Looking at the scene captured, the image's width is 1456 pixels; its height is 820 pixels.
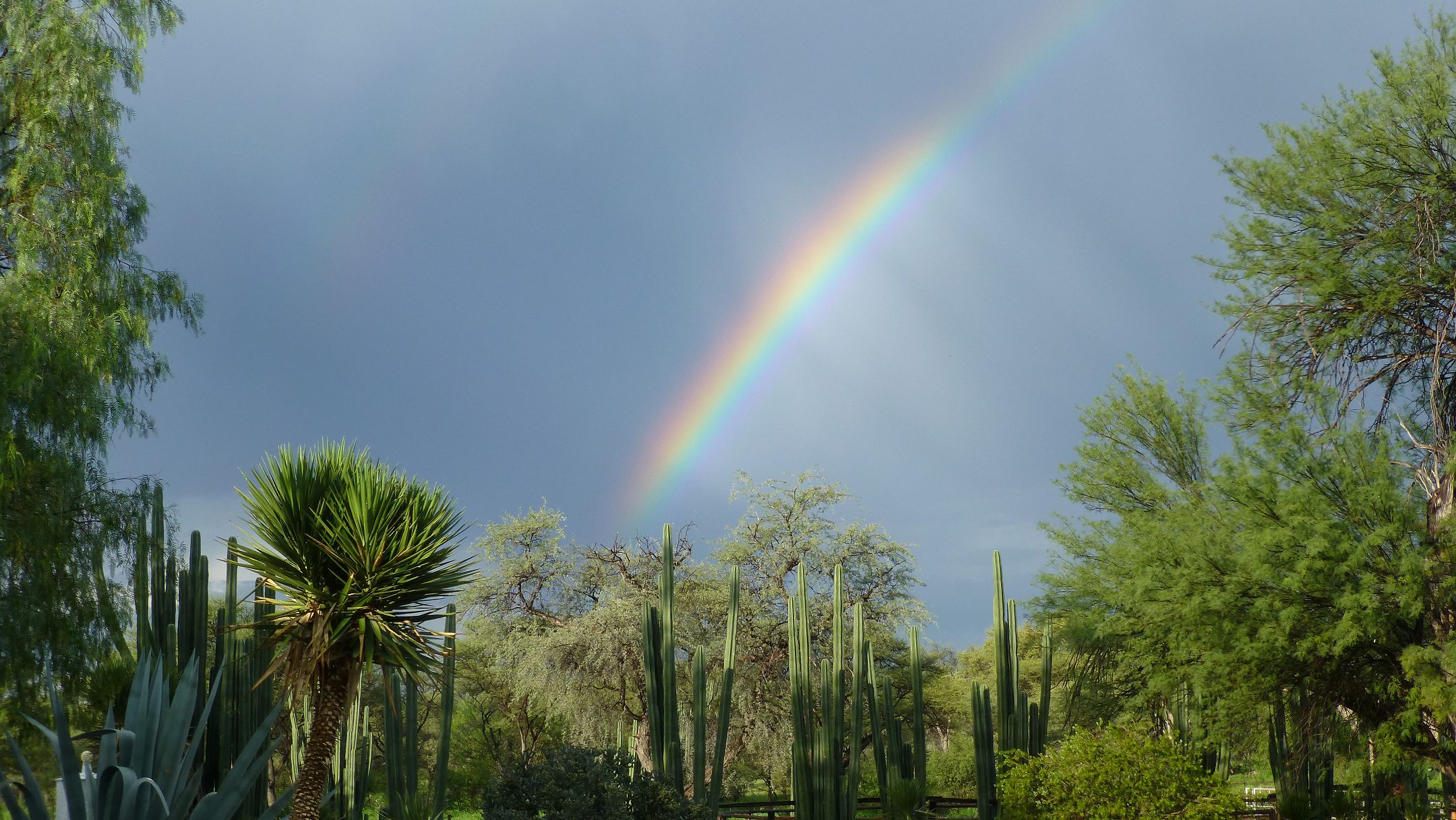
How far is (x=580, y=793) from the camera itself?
9.66 meters

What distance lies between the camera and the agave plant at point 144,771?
11.4 ft

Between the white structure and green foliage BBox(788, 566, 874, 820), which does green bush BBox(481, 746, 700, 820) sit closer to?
green foliage BBox(788, 566, 874, 820)

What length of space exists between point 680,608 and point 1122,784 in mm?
15617

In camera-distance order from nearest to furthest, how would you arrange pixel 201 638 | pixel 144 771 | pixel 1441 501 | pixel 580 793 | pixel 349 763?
1. pixel 144 771
2. pixel 580 793
3. pixel 201 638
4. pixel 1441 501
5. pixel 349 763

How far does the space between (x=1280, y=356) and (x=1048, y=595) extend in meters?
7.23

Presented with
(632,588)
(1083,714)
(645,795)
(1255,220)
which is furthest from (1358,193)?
(632,588)

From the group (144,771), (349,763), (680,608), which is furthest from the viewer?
(680,608)

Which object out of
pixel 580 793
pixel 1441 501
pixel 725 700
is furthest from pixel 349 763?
pixel 1441 501

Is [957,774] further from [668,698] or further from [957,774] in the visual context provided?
[668,698]

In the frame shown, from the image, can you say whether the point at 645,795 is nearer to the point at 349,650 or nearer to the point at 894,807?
the point at 349,650

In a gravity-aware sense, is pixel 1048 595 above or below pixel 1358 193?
below

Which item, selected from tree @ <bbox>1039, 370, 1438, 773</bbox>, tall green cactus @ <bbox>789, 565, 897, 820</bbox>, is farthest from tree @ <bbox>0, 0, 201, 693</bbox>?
tree @ <bbox>1039, 370, 1438, 773</bbox>

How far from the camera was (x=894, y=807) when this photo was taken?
1439 cm

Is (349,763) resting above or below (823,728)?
below
